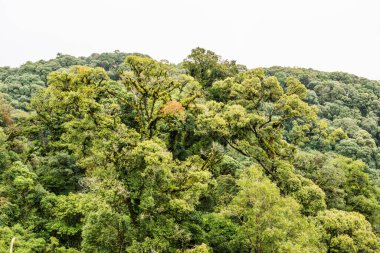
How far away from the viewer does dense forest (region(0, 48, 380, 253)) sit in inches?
653

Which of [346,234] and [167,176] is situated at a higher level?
[167,176]

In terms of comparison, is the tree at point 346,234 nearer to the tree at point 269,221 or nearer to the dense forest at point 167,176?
the dense forest at point 167,176

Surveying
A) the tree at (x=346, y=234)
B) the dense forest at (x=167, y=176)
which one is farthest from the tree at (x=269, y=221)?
the tree at (x=346, y=234)

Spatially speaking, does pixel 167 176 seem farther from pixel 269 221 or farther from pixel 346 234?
pixel 346 234

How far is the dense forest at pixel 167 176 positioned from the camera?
16578mm

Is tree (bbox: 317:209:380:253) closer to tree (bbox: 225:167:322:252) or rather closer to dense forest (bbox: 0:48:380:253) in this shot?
dense forest (bbox: 0:48:380:253)

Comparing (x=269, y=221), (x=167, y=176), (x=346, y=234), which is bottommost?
(x=346, y=234)

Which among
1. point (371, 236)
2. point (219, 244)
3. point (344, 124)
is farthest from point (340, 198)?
point (344, 124)

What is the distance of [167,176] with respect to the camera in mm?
16922

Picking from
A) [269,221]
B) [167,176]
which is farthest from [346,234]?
[167,176]

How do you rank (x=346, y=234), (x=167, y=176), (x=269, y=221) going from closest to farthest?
(x=167, y=176), (x=269, y=221), (x=346, y=234)

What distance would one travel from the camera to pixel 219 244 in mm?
20203

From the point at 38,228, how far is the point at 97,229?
6.97 metres

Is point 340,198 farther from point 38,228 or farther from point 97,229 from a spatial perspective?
point 38,228
